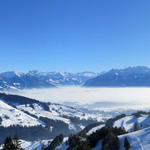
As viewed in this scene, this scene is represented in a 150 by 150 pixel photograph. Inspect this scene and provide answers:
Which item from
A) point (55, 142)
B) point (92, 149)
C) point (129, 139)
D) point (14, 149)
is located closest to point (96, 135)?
point (92, 149)

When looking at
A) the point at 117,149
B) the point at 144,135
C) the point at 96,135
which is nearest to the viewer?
the point at 117,149

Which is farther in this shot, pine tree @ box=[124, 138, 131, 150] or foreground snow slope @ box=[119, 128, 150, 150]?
pine tree @ box=[124, 138, 131, 150]

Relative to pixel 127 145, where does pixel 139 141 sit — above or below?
above

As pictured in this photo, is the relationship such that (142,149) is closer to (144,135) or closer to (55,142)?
(144,135)

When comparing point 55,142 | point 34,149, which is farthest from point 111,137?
point 34,149

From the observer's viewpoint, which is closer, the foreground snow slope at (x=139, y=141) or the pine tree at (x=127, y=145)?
the foreground snow slope at (x=139, y=141)

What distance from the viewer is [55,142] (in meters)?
147

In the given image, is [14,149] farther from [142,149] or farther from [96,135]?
[96,135]

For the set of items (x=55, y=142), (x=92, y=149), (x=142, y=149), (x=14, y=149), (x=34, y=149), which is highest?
(x=14, y=149)

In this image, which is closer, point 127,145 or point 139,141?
point 127,145

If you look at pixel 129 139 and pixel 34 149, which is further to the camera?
pixel 34 149

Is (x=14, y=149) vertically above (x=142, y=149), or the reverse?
(x=14, y=149)

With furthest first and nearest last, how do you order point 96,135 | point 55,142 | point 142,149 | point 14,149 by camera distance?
point 55,142 < point 96,135 < point 142,149 < point 14,149

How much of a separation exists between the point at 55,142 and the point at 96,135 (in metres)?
71.6
